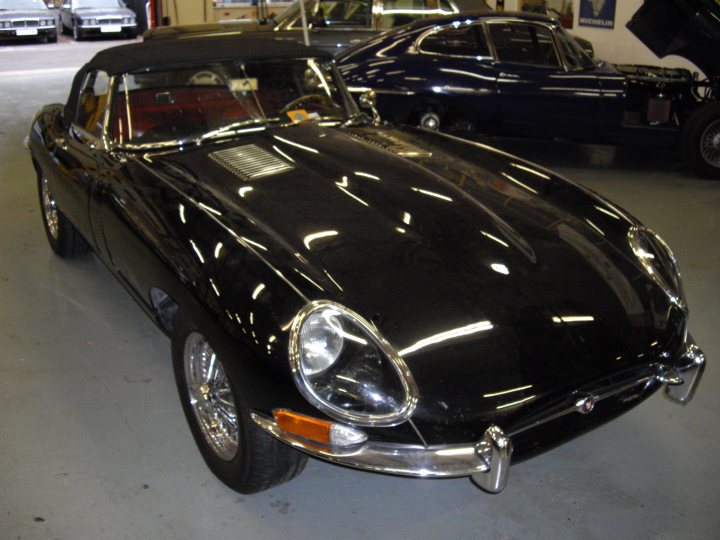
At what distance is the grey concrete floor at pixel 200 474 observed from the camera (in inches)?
93.8

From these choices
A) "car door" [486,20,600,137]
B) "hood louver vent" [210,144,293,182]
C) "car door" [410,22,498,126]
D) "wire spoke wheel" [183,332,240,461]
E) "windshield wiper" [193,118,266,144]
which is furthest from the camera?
"car door" [410,22,498,126]

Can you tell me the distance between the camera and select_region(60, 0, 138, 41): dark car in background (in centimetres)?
1554

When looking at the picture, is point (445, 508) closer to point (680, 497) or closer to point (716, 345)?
point (680, 497)

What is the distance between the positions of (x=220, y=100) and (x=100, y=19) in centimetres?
1363

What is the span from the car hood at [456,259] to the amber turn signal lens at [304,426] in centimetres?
25

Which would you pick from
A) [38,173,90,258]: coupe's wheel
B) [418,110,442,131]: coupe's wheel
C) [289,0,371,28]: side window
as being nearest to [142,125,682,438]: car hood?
[38,173,90,258]: coupe's wheel

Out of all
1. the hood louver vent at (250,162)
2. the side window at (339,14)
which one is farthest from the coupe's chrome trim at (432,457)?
the side window at (339,14)

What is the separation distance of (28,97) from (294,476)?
27.8 feet

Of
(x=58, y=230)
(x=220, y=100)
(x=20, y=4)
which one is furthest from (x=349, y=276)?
(x=20, y=4)

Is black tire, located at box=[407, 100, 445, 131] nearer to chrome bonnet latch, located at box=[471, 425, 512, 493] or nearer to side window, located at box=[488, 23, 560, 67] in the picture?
side window, located at box=[488, 23, 560, 67]

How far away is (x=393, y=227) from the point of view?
8.63ft

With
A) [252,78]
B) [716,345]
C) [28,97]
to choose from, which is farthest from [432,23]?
[28,97]

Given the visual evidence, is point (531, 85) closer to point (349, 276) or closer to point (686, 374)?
point (686, 374)

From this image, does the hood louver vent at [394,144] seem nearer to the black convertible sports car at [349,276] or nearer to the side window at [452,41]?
the black convertible sports car at [349,276]
